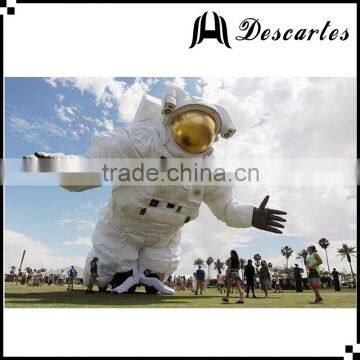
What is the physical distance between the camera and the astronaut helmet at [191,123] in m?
6.21

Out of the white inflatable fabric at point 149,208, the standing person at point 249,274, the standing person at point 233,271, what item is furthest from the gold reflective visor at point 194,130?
the standing person at point 249,274

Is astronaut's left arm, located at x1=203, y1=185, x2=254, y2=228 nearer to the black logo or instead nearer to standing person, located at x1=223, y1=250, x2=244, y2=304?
standing person, located at x1=223, y1=250, x2=244, y2=304

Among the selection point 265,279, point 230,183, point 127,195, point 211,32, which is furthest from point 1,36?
point 265,279

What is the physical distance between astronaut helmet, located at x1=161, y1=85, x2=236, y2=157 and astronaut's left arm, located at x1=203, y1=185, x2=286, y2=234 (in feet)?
3.06

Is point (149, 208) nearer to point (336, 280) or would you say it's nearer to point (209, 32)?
point (209, 32)

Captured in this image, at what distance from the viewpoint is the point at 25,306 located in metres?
4.91

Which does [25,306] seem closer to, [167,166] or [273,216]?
[167,166]

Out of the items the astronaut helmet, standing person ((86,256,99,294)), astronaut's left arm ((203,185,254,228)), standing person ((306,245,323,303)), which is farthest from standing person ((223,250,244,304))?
standing person ((86,256,99,294))

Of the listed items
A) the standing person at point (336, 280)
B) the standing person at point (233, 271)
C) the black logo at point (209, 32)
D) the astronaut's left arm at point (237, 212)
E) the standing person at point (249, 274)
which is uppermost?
the black logo at point (209, 32)

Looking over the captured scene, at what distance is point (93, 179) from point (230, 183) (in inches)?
96.3

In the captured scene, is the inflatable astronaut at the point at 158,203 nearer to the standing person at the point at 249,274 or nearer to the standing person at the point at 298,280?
the standing person at the point at 249,274

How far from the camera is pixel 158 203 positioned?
22.6 feet

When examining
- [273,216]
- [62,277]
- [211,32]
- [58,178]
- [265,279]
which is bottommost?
[62,277]

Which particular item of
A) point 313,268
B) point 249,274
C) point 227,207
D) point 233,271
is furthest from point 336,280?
point 233,271
